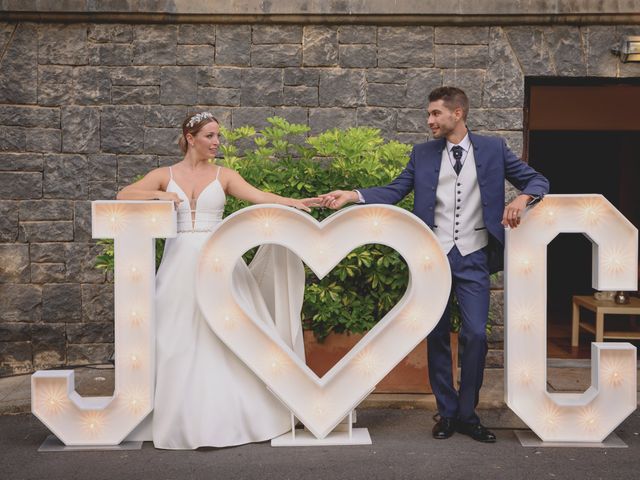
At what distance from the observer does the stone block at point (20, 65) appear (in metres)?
6.53

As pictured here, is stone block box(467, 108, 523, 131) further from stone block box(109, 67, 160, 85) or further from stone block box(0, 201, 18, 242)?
stone block box(0, 201, 18, 242)

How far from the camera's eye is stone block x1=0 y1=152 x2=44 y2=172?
657 centimetres

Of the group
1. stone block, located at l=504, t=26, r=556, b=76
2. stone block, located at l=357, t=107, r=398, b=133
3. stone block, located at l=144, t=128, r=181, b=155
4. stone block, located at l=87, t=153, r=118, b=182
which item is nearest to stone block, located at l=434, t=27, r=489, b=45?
stone block, located at l=504, t=26, r=556, b=76

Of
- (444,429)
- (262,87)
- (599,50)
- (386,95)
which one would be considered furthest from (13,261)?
(599,50)

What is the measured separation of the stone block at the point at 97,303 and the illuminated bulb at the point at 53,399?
235cm

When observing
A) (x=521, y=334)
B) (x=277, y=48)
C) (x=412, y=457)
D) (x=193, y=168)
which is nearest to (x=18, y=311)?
(x=193, y=168)

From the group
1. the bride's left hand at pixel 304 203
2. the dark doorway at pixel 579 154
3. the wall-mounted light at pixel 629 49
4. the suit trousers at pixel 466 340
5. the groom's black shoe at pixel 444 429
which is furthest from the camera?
the dark doorway at pixel 579 154

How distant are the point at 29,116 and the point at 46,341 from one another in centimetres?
209

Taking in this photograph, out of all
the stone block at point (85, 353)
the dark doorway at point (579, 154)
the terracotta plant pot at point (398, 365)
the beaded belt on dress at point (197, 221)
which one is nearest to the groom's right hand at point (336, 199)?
the beaded belt on dress at point (197, 221)

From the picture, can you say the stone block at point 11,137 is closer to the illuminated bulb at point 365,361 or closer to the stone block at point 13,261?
the stone block at point 13,261

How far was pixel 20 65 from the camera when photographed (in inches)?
257

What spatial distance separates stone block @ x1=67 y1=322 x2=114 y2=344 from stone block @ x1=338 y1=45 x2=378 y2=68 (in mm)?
3303

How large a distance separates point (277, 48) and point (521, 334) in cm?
366

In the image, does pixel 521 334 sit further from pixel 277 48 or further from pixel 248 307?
pixel 277 48
